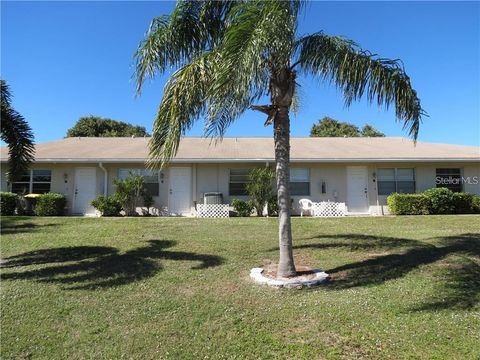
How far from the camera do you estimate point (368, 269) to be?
833cm

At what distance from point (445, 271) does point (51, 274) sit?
7.71 m

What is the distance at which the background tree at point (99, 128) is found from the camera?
142ft

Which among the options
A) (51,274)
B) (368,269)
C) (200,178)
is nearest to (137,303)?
(51,274)

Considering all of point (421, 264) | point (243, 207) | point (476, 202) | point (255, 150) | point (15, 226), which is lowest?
point (421, 264)

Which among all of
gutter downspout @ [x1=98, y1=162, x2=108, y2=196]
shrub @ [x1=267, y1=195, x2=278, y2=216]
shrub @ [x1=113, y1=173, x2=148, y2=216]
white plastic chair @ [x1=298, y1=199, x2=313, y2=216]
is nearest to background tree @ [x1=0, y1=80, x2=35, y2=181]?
shrub @ [x1=113, y1=173, x2=148, y2=216]

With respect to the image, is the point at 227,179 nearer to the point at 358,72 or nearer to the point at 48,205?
the point at 48,205

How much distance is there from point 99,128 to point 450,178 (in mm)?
35149

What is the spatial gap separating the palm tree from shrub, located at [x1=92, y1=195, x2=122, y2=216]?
11.0 m

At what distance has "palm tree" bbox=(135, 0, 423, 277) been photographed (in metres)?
6.80

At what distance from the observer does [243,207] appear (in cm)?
1844

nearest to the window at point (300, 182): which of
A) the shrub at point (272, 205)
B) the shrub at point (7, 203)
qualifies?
the shrub at point (272, 205)

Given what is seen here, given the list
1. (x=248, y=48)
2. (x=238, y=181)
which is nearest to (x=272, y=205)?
(x=238, y=181)

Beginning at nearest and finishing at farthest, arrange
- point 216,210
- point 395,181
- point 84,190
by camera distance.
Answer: point 216,210 < point 84,190 < point 395,181

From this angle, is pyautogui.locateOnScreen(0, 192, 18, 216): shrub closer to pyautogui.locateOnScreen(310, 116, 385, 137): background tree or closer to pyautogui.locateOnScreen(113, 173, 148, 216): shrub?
pyautogui.locateOnScreen(113, 173, 148, 216): shrub
